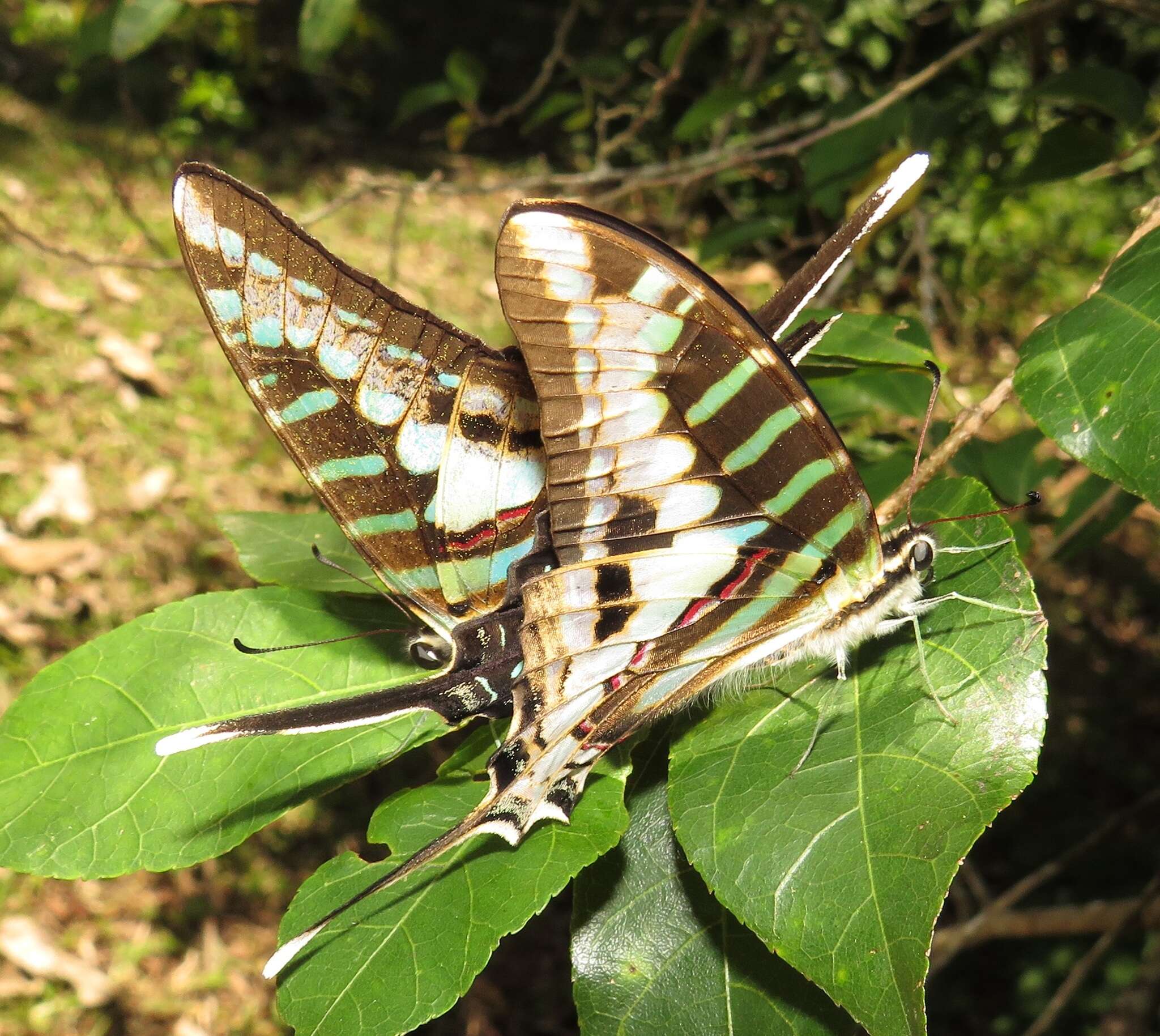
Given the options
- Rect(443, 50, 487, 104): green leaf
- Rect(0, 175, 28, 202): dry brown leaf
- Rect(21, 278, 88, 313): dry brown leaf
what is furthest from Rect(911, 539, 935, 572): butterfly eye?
Rect(0, 175, 28, 202): dry brown leaf

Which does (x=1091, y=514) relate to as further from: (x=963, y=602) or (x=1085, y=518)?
(x=963, y=602)

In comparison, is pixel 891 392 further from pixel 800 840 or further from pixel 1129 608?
pixel 1129 608

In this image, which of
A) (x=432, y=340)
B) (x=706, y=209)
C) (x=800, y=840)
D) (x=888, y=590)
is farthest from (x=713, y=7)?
(x=800, y=840)

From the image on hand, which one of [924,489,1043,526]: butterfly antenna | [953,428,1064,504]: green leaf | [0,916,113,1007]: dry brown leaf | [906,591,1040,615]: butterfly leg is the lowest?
[0,916,113,1007]: dry brown leaf

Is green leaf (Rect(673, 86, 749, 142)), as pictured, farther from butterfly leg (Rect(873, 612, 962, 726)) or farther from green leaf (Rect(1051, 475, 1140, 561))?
butterfly leg (Rect(873, 612, 962, 726))

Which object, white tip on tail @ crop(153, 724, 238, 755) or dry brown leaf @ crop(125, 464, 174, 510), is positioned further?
dry brown leaf @ crop(125, 464, 174, 510)

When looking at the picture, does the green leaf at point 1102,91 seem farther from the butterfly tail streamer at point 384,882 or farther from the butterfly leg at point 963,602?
the butterfly tail streamer at point 384,882
